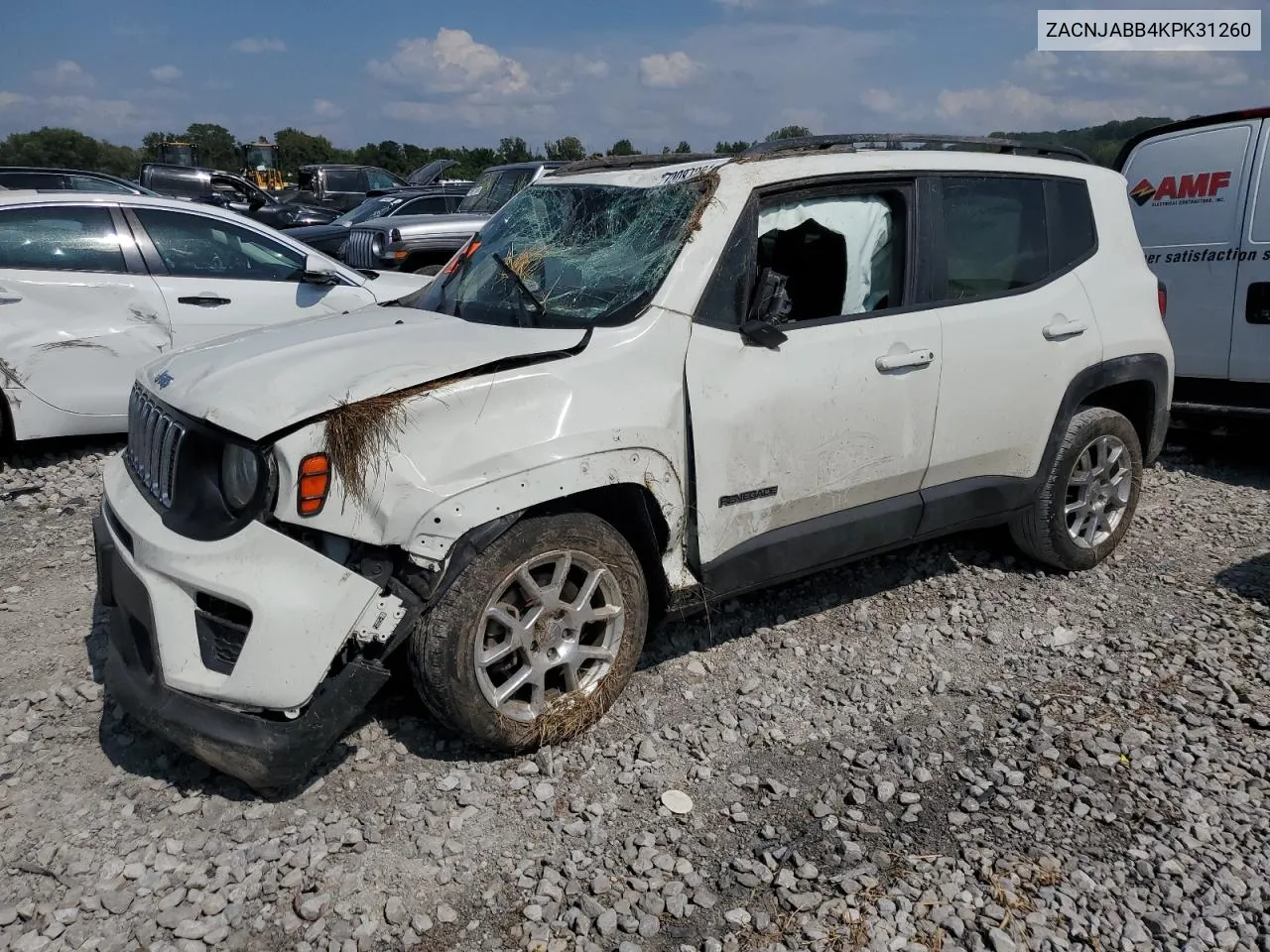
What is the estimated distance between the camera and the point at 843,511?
3883 millimetres

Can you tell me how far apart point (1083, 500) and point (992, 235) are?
1375 millimetres

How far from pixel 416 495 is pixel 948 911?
185 cm

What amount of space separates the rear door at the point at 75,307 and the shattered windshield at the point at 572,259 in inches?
116

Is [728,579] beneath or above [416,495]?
beneath

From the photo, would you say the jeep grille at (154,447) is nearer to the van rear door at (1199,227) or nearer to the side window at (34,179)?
the van rear door at (1199,227)

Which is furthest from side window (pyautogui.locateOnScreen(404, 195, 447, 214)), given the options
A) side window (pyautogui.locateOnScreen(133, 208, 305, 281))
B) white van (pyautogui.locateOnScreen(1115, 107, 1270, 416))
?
white van (pyautogui.locateOnScreen(1115, 107, 1270, 416))

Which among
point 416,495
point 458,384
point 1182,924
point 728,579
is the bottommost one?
point 1182,924

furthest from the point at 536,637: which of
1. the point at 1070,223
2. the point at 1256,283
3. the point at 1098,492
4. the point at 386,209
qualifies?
the point at 386,209

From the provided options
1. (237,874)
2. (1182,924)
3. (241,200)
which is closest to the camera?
(1182,924)

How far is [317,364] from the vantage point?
3123 millimetres

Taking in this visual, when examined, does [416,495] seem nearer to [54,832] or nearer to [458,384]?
[458,384]

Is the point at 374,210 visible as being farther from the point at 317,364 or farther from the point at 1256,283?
the point at 317,364

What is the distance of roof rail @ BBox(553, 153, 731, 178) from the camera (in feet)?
13.2

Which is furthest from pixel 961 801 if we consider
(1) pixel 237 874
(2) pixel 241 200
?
(2) pixel 241 200
